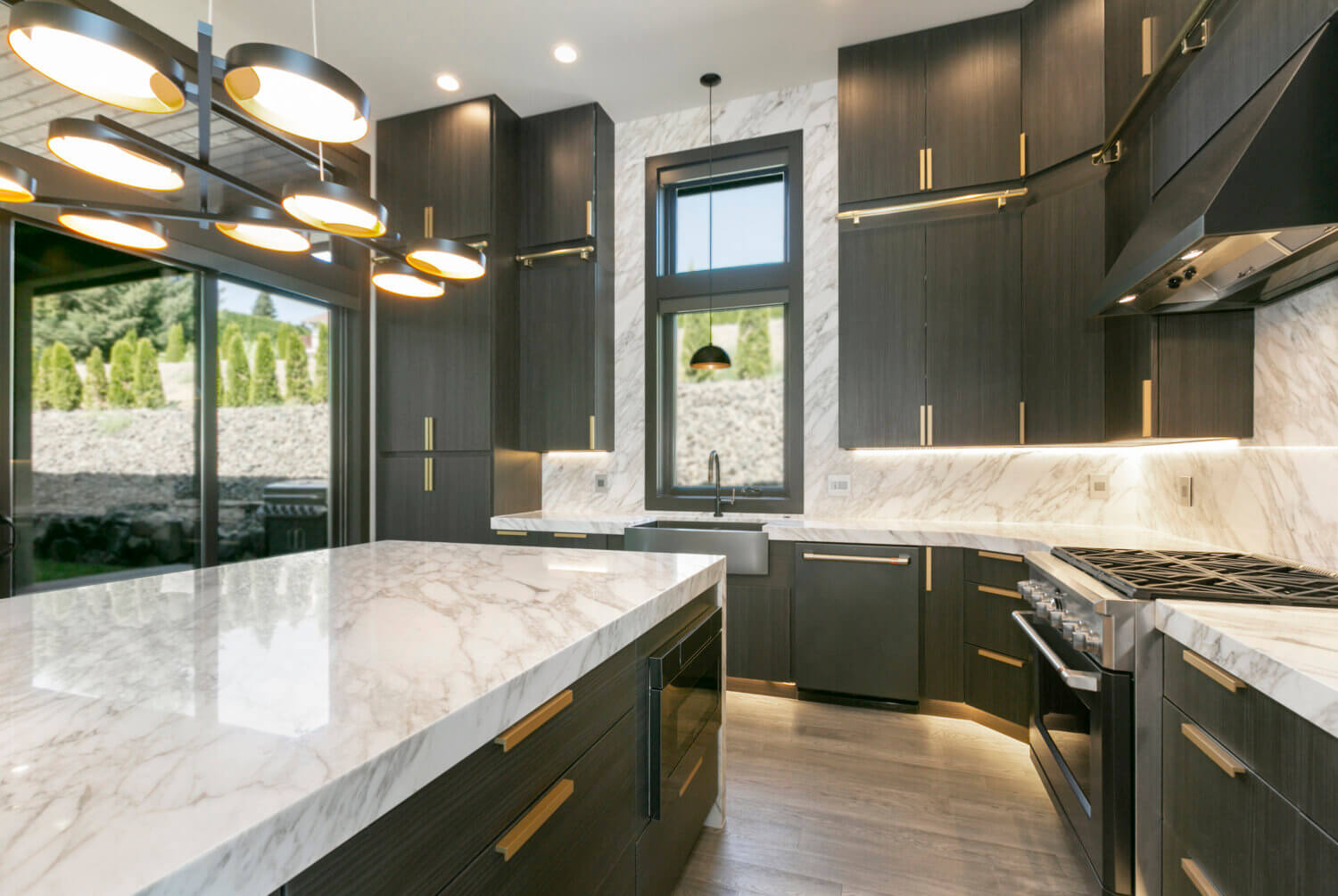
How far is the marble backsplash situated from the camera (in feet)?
6.24

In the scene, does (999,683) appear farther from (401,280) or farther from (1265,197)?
(401,280)

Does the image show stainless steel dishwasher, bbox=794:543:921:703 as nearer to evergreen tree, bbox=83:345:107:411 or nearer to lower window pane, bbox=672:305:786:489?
lower window pane, bbox=672:305:786:489

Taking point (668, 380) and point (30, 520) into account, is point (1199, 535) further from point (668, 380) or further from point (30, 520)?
point (30, 520)

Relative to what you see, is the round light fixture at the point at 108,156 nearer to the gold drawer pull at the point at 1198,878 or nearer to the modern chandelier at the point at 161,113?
the modern chandelier at the point at 161,113

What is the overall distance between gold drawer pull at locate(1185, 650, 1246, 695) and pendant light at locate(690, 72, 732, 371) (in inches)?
95.6

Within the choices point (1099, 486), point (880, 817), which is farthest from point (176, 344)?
point (1099, 486)

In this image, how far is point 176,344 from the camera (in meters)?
3.04

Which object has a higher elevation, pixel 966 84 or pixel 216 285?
pixel 966 84

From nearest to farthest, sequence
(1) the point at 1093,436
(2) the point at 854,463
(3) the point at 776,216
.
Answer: (1) the point at 1093,436 < (2) the point at 854,463 < (3) the point at 776,216

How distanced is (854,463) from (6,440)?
148 inches

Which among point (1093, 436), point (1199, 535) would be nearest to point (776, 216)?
point (1093, 436)

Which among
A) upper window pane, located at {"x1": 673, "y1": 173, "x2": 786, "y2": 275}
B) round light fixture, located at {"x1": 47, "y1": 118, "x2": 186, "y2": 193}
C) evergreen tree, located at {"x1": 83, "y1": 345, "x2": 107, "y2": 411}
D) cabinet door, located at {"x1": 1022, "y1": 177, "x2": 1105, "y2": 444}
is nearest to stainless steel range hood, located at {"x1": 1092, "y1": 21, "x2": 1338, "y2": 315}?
cabinet door, located at {"x1": 1022, "y1": 177, "x2": 1105, "y2": 444}

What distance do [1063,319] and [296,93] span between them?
2918mm

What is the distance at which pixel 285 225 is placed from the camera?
1477 mm
